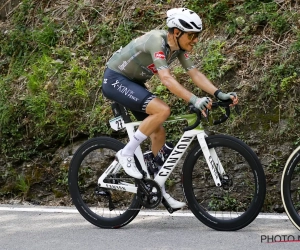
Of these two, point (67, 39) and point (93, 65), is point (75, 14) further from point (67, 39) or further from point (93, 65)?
point (93, 65)

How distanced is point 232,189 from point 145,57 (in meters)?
1.95

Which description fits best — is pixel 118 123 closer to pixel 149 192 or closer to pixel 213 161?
pixel 149 192

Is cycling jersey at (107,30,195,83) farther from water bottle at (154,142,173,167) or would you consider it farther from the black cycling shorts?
water bottle at (154,142,173,167)

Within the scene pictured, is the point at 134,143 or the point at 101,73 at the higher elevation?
the point at 101,73

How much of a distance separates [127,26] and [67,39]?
975 mm

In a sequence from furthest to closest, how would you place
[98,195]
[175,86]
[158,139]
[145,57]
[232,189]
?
[232,189]
[98,195]
[158,139]
[145,57]
[175,86]

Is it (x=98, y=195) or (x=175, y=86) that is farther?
(x=98, y=195)

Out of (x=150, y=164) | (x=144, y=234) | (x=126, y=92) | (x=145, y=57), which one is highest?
(x=145, y=57)

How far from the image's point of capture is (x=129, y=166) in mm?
6809

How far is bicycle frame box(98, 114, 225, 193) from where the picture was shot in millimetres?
6605

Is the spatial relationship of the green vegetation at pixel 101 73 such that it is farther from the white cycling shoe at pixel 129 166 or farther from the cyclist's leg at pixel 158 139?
the white cycling shoe at pixel 129 166

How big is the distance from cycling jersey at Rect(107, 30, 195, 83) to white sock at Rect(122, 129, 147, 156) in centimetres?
58

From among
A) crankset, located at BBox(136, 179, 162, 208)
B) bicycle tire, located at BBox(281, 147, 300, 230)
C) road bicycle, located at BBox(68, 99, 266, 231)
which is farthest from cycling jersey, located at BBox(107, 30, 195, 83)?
bicycle tire, located at BBox(281, 147, 300, 230)

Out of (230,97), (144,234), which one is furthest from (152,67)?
(144,234)
